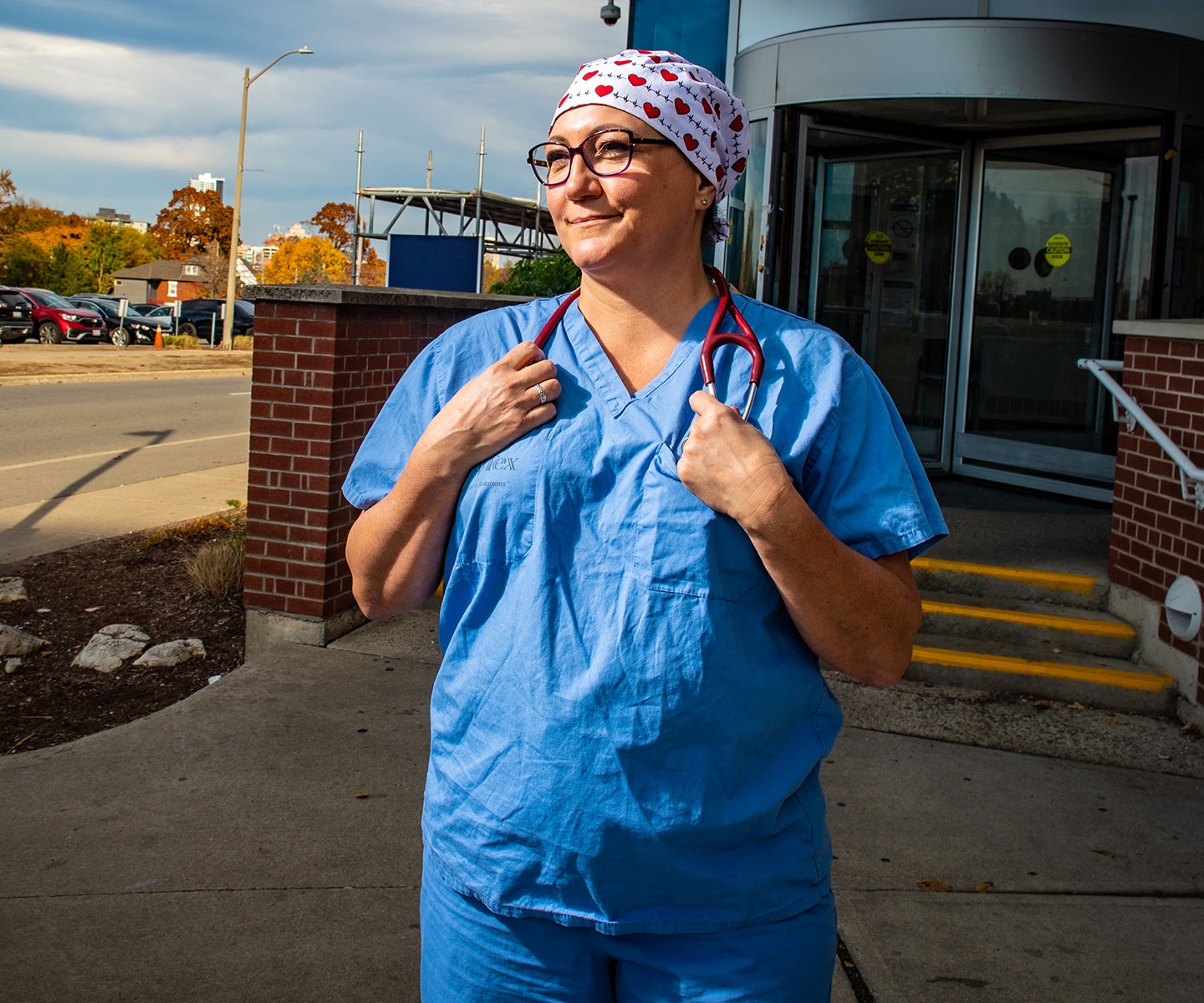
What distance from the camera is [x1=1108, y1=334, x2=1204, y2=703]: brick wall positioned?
17.4 ft

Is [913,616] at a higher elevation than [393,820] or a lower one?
→ higher

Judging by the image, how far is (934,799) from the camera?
14.3ft

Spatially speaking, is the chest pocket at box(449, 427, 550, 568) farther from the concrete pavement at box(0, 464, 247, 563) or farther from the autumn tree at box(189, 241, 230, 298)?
the autumn tree at box(189, 241, 230, 298)

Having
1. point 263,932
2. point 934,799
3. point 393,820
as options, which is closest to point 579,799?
point 263,932

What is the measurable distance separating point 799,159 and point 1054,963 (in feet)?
20.6

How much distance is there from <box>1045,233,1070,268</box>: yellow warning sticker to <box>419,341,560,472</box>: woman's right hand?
27.0ft

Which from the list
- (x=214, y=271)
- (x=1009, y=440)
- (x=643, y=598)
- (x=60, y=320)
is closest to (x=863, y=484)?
(x=643, y=598)

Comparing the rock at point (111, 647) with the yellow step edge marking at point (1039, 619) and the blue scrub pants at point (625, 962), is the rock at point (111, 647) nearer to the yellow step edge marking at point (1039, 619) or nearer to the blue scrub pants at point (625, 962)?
the yellow step edge marking at point (1039, 619)

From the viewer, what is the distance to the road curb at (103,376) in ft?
66.1

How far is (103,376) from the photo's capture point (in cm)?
2220

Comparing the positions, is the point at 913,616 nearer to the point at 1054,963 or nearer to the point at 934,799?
the point at 1054,963

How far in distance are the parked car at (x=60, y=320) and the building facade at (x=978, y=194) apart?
28.7 meters

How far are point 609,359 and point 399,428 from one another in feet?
1.17

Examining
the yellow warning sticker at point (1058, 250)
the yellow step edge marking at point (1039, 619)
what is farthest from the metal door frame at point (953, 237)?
the yellow step edge marking at point (1039, 619)
